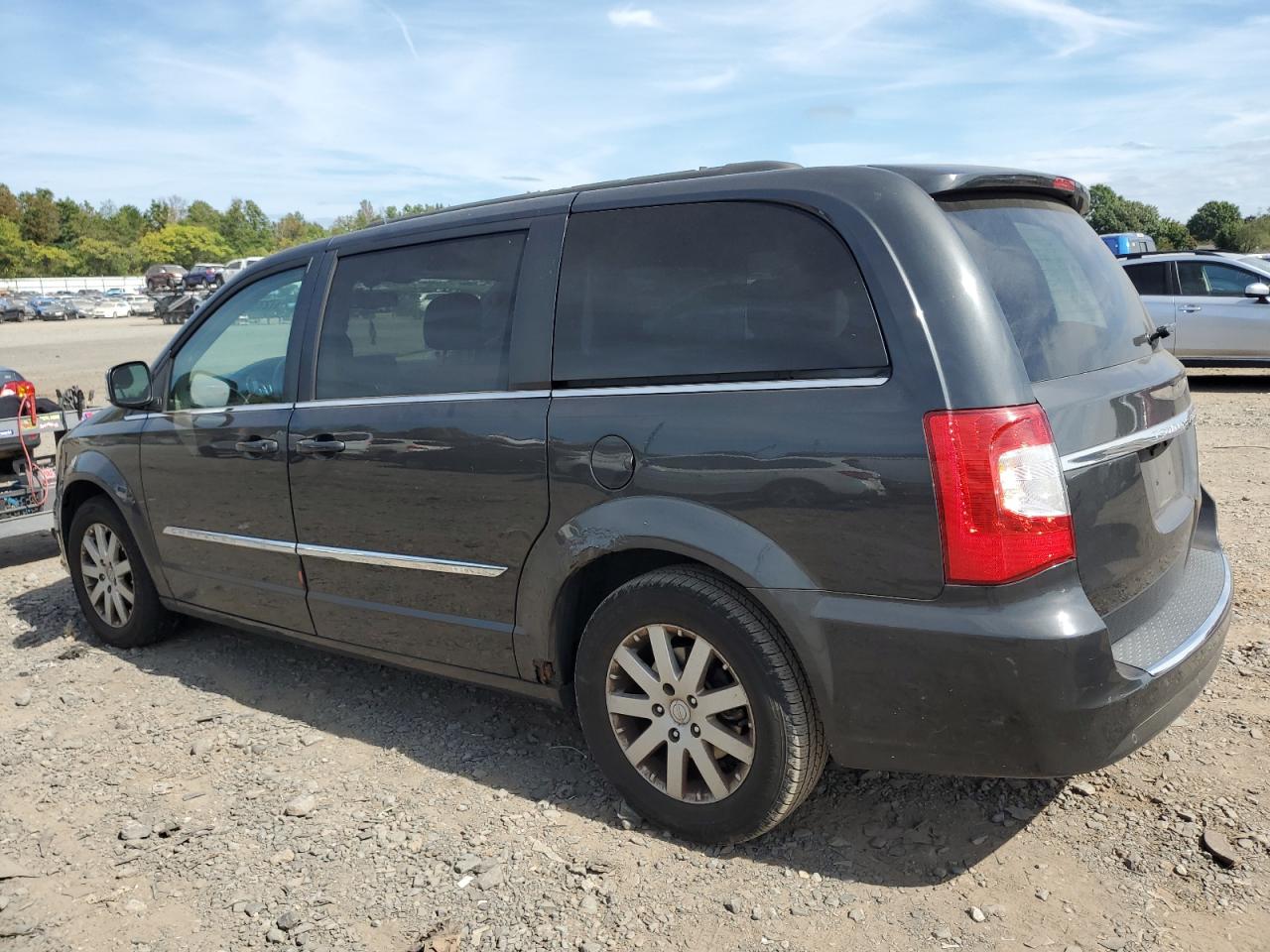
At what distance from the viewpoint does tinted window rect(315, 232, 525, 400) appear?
3.46m

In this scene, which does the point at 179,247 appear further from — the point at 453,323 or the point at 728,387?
the point at 728,387

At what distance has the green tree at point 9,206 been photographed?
368 feet

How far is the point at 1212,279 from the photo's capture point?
12945 millimetres

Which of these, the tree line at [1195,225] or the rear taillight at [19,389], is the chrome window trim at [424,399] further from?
the tree line at [1195,225]

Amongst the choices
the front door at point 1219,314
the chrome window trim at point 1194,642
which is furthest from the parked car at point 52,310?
the chrome window trim at point 1194,642

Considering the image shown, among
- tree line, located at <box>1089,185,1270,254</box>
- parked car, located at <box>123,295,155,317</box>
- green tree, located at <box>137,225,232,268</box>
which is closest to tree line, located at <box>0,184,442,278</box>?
green tree, located at <box>137,225,232,268</box>

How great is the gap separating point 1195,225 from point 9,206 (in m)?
115

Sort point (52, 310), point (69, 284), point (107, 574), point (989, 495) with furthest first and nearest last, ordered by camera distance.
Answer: point (69, 284) → point (52, 310) → point (107, 574) → point (989, 495)

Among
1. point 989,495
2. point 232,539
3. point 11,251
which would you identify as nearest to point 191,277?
point 232,539

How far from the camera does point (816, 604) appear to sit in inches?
106

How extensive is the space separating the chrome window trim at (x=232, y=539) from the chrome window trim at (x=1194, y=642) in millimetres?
3029

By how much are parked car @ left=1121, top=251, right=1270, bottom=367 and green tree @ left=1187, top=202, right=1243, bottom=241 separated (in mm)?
51531

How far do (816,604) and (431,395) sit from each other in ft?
5.23

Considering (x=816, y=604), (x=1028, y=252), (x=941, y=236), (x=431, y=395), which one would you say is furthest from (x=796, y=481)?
(x=431, y=395)
